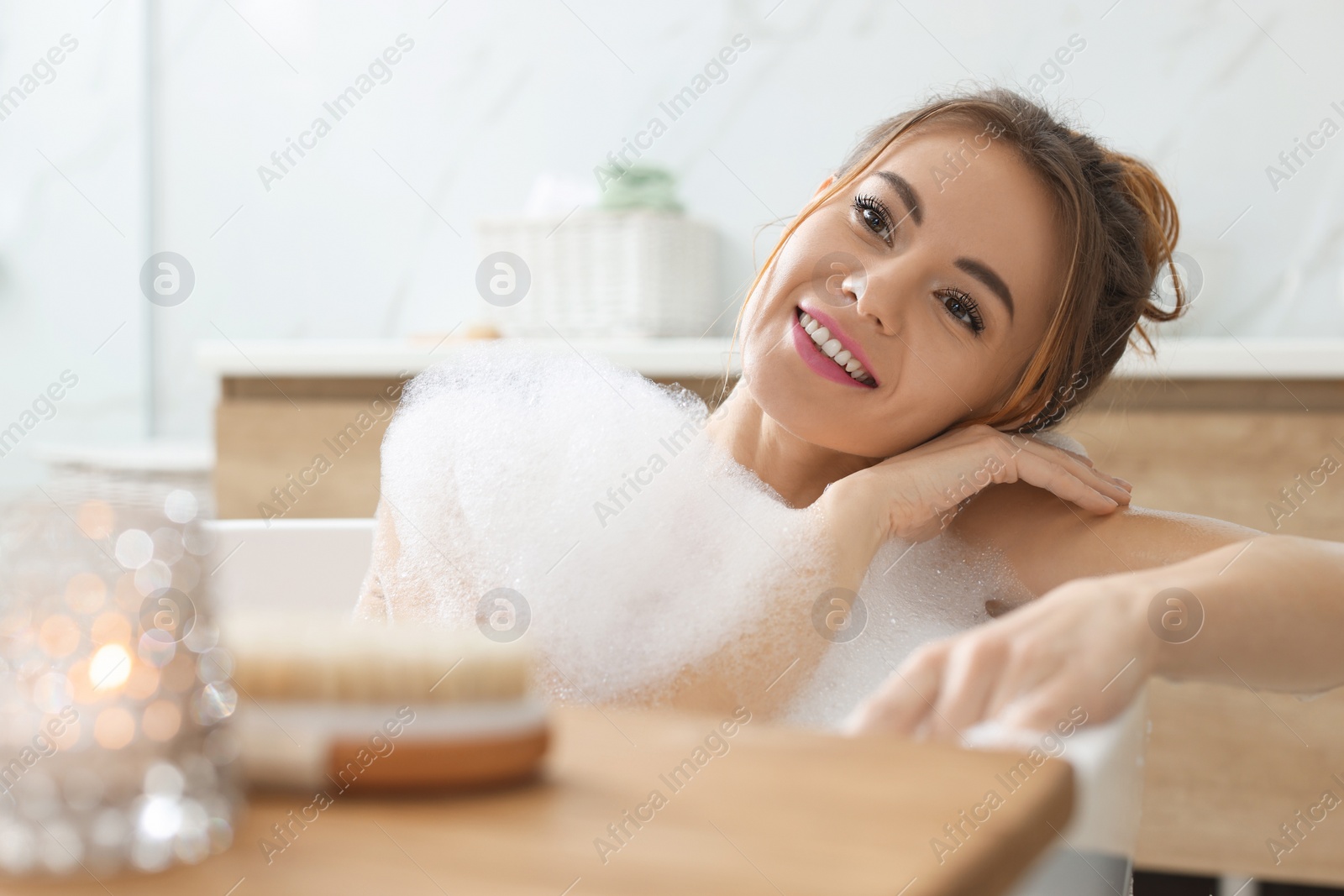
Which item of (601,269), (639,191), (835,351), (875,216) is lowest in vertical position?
(601,269)

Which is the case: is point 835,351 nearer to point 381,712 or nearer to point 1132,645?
point 1132,645

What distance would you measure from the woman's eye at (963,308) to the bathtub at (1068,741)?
414 millimetres

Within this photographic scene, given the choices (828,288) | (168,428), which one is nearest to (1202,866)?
(828,288)

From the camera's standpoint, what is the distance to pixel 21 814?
1.06 ft

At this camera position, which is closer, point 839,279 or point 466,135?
point 839,279

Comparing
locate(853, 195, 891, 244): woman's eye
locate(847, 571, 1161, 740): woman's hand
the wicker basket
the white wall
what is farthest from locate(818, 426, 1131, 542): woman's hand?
the white wall

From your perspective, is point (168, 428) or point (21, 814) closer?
point (21, 814)

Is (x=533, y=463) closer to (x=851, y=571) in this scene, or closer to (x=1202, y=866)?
(x=851, y=571)

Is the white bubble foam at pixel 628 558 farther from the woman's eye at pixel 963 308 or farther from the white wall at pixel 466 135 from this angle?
the white wall at pixel 466 135

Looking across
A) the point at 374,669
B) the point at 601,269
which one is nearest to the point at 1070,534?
the point at 374,669

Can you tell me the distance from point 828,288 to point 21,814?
2.96ft

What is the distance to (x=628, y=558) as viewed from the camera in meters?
1.06

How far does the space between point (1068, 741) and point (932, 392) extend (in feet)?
2.04

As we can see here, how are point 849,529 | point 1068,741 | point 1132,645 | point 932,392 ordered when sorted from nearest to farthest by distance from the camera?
point 1068,741 < point 1132,645 < point 849,529 < point 932,392
